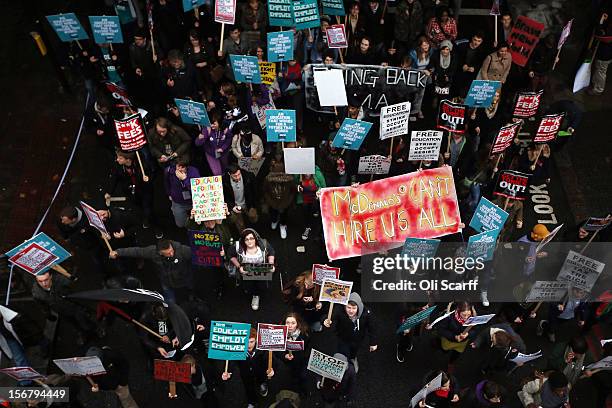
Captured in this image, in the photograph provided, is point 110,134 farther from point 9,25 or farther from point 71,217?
point 9,25

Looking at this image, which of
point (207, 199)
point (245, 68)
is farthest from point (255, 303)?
point (245, 68)

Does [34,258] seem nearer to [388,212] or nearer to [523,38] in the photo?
[388,212]

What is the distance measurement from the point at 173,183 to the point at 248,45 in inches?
157

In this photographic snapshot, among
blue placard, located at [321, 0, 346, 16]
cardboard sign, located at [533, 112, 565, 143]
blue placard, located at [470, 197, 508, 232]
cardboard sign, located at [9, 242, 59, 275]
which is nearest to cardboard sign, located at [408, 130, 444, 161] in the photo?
blue placard, located at [470, 197, 508, 232]

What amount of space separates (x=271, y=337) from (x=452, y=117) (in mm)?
5165

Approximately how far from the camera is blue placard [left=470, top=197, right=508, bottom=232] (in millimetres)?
8906

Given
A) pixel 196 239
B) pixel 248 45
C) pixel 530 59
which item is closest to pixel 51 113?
pixel 248 45

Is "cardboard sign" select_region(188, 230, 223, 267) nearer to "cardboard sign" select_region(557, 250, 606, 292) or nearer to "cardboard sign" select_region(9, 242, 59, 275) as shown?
"cardboard sign" select_region(9, 242, 59, 275)

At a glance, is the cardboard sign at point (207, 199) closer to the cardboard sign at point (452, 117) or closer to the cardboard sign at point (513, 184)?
the cardboard sign at point (452, 117)

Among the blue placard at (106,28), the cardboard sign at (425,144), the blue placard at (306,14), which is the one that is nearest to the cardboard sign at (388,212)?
the cardboard sign at (425,144)

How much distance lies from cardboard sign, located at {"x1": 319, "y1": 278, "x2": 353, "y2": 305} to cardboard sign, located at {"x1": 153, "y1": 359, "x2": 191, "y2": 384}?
6.71ft

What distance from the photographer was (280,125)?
10.1 meters

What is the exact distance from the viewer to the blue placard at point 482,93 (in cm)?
1073

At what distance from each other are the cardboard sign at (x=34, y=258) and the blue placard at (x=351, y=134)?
4.85 m
